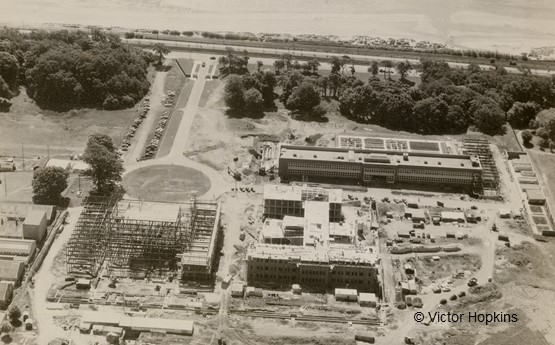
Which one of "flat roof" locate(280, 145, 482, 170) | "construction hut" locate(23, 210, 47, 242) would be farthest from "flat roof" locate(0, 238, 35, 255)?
"flat roof" locate(280, 145, 482, 170)

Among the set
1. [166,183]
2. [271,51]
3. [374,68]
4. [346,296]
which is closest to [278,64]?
[271,51]

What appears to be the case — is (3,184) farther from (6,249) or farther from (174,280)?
(174,280)

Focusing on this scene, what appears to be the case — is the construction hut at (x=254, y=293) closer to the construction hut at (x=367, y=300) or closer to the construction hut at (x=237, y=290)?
the construction hut at (x=237, y=290)

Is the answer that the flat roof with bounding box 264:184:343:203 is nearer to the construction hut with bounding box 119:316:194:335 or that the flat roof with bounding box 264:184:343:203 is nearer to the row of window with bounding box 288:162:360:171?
the row of window with bounding box 288:162:360:171

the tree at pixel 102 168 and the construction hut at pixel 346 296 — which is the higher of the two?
the tree at pixel 102 168

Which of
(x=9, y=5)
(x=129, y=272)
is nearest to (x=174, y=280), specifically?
(x=129, y=272)

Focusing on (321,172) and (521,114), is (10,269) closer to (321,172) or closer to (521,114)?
(321,172)

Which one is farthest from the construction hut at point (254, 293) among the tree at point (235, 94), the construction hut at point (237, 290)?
the tree at point (235, 94)
